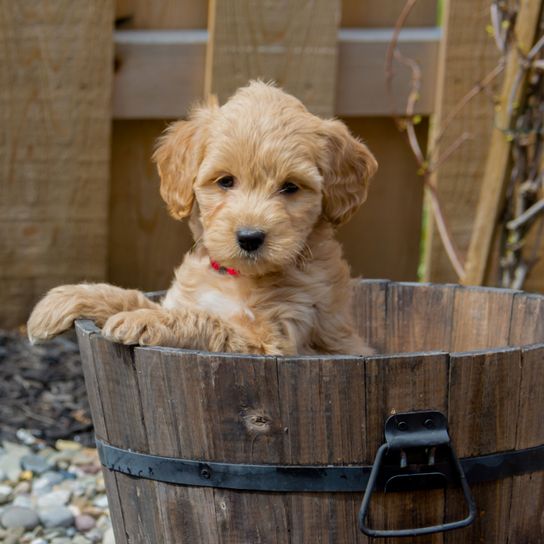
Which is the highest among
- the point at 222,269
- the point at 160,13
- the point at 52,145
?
the point at 160,13

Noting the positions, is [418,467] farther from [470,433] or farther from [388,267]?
[388,267]

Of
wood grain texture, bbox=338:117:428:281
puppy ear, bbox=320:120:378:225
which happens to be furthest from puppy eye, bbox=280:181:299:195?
wood grain texture, bbox=338:117:428:281

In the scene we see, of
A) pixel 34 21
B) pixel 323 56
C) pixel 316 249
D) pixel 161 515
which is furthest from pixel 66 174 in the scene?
pixel 161 515

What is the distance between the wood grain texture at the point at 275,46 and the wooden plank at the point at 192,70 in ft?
0.40

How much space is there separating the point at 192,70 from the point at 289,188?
245 cm

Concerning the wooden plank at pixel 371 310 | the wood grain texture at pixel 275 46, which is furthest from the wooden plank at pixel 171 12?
the wooden plank at pixel 371 310

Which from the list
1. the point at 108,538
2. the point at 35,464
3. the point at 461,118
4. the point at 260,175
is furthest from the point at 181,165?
the point at 461,118

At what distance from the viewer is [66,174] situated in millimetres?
5391

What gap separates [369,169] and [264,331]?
74cm

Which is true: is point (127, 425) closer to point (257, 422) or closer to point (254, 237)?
point (257, 422)

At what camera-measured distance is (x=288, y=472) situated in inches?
102

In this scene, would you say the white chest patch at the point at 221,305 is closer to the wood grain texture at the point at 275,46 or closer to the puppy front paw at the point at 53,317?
the puppy front paw at the point at 53,317

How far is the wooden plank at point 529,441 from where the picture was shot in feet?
8.86

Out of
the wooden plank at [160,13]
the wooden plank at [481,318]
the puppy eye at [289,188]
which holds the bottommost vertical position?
the wooden plank at [481,318]
